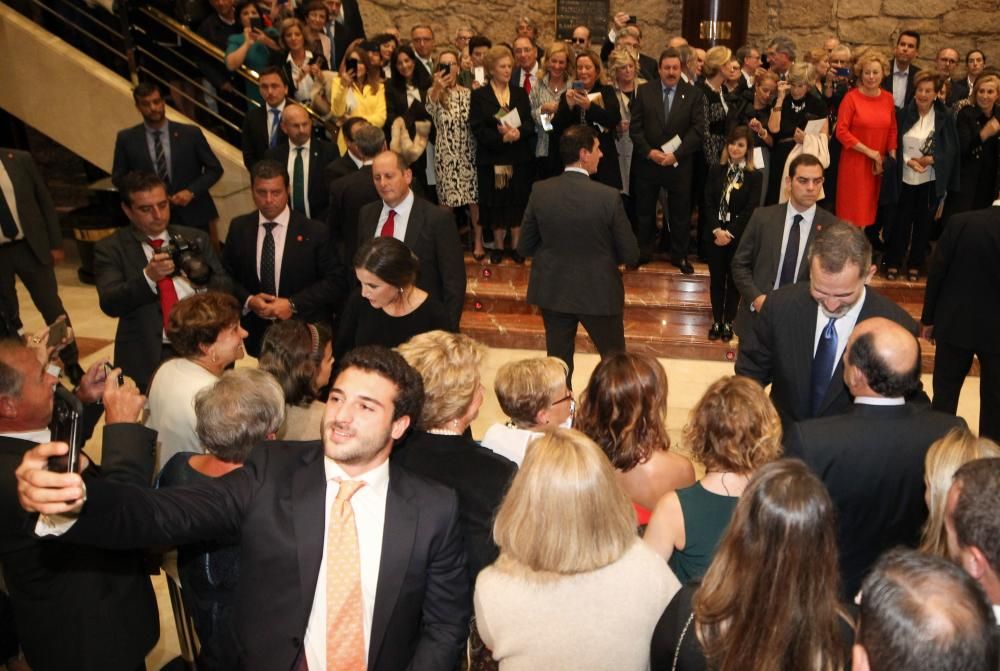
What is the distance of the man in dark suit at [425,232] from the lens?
4641 millimetres

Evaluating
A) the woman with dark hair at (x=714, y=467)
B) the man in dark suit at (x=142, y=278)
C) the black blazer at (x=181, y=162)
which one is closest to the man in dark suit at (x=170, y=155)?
the black blazer at (x=181, y=162)

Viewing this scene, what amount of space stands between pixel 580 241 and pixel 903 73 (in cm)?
390

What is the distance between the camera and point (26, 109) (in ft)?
25.7

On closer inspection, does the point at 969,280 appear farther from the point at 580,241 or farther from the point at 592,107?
the point at 592,107

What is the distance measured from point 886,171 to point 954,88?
1.24 meters

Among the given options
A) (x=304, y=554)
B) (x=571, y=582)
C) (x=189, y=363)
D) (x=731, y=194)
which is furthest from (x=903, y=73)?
(x=304, y=554)

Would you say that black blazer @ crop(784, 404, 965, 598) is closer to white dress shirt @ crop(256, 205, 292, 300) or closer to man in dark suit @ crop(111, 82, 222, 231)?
white dress shirt @ crop(256, 205, 292, 300)

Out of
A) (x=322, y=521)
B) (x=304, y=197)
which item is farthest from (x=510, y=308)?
(x=322, y=521)

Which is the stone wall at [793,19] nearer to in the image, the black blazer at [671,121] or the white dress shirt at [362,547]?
the black blazer at [671,121]

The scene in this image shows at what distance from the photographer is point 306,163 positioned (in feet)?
20.3

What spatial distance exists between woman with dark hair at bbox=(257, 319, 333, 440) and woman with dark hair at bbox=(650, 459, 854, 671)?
5.54 ft

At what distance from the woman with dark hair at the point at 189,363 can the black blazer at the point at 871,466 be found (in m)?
1.92

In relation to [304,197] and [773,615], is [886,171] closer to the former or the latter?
[304,197]

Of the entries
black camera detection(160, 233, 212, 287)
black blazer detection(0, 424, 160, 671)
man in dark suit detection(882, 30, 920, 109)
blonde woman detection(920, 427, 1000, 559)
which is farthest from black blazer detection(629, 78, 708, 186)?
black blazer detection(0, 424, 160, 671)
